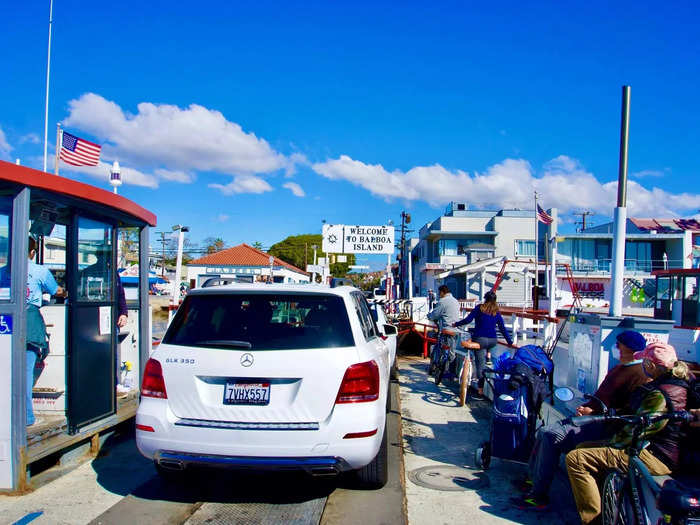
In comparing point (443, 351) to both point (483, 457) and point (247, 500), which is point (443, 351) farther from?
point (247, 500)

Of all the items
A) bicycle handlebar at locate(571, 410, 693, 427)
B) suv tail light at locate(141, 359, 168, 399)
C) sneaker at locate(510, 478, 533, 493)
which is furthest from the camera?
sneaker at locate(510, 478, 533, 493)

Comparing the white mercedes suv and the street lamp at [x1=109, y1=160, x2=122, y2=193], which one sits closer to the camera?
the white mercedes suv

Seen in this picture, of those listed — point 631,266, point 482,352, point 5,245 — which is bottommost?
point 482,352

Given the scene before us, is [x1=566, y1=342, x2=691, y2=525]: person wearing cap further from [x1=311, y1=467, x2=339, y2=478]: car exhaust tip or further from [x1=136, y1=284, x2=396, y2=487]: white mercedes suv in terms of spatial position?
[x1=311, y1=467, x2=339, y2=478]: car exhaust tip

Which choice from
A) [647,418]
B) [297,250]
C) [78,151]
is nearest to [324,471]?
[647,418]

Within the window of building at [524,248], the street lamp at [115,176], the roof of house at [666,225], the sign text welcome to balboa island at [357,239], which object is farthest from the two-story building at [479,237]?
the street lamp at [115,176]

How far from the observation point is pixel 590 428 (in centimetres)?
434

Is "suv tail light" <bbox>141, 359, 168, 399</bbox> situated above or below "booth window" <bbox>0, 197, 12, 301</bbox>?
below

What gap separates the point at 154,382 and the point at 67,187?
6.73 feet

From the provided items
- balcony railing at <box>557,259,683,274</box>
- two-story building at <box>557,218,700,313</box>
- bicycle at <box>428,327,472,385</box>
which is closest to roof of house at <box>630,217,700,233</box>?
two-story building at <box>557,218,700,313</box>

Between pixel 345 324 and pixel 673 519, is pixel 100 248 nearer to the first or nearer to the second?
pixel 345 324

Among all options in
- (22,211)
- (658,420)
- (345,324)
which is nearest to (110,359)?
(22,211)

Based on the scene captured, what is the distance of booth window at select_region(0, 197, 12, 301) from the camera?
458 centimetres

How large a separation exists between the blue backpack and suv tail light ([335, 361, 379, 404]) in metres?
2.21
